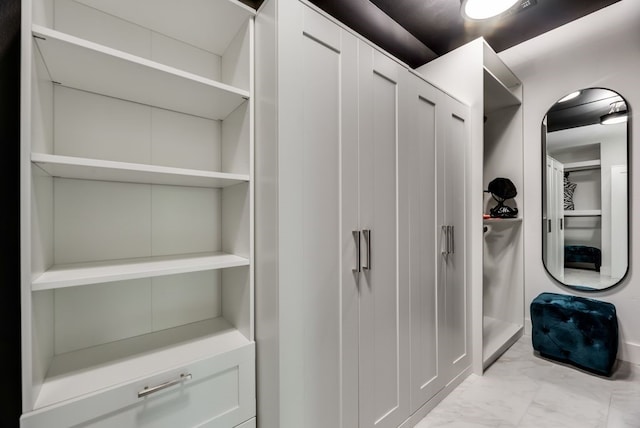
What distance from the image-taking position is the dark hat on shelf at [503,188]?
2629mm

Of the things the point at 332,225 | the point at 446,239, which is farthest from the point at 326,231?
the point at 446,239

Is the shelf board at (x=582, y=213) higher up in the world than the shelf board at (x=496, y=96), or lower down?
lower down

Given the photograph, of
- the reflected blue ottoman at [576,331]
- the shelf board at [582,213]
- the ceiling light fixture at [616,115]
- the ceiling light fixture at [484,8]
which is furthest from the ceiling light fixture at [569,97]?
the reflected blue ottoman at [576,331]

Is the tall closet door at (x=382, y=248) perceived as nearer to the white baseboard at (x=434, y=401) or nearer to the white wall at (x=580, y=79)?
the white baseboard at (x=434, y=401)

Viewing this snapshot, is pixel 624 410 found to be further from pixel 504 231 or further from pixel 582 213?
pixel 504 231

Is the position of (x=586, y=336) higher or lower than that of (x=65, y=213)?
lower

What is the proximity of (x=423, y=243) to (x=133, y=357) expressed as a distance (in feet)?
5.13

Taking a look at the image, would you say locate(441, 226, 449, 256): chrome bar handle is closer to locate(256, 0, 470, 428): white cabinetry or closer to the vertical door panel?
the vertical door panel

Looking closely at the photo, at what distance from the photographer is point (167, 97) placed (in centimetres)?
121

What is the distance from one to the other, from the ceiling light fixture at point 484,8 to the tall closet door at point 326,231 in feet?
3.63

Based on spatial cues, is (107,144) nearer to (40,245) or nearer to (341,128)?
(40,245)
